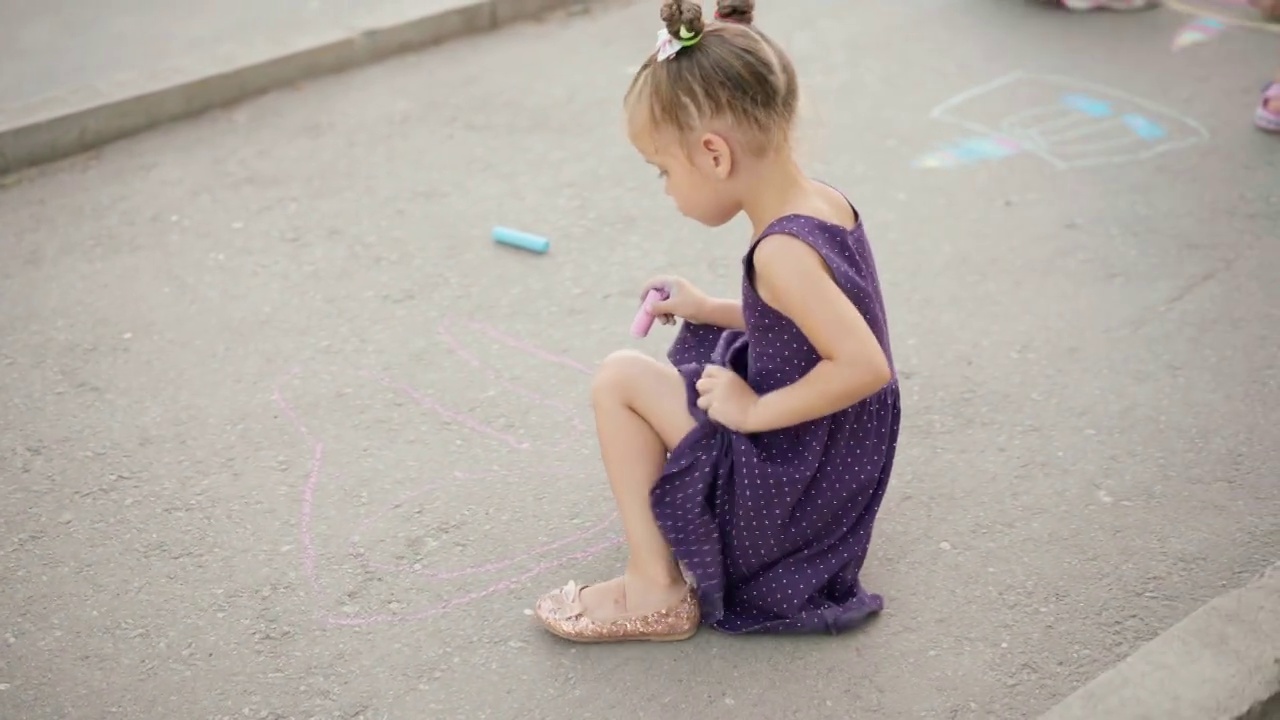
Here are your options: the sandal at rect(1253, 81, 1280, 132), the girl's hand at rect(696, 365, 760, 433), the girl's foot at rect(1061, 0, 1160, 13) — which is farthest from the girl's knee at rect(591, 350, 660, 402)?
the girl's foot at rect(1061, 0, 1160, 13)

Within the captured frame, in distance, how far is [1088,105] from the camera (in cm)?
436

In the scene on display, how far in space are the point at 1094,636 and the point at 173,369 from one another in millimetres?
2034

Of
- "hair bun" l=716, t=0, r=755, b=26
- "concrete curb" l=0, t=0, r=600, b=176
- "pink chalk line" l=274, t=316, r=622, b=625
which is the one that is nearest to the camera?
"hair bun" l=716, t=0, r=755, b=26

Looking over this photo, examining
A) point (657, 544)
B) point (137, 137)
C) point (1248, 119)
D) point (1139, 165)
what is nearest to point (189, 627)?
point (657, 544)

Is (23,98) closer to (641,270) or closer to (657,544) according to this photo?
(641,270)

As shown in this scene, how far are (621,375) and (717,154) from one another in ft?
1.34

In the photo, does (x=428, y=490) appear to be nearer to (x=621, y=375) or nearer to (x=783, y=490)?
(x=621, y=375)

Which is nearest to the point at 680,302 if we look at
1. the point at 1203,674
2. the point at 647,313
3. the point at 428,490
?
the point at 647,313

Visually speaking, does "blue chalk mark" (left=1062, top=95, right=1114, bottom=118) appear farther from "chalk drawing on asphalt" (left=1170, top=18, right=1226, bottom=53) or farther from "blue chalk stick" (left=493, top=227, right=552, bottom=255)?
"blue chalk stick" (left=493, top=227, right=552, bottom=255)

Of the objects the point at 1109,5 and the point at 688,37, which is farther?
the point at 1109,5

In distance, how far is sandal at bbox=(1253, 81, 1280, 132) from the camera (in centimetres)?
414

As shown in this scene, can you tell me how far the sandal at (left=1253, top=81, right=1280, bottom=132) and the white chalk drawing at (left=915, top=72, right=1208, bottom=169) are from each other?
0.17m

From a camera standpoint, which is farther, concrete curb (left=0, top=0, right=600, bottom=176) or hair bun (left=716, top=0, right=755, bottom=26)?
concrete curb (left=0, top=0, right=600, bottom=176)

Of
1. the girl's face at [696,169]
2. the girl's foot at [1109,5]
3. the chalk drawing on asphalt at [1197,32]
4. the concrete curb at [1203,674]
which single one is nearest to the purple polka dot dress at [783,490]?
the girl's face at [696,169]
